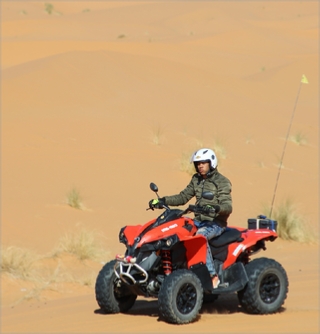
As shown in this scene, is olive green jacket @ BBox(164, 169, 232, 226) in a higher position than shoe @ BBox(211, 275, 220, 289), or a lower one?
higher

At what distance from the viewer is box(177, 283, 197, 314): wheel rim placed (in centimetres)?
824

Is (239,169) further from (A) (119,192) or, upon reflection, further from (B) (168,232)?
(B) (168,232)

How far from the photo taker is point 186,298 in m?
8.31

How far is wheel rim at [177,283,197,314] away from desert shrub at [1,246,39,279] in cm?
387

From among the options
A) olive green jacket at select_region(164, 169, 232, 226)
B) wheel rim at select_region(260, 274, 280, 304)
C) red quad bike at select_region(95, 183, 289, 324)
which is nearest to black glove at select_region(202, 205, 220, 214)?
red quad bike at select_region(95, 183, 289, 324)

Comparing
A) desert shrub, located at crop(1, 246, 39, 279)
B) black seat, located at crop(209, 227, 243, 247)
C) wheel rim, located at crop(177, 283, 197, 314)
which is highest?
black seat, located at crop(209, 227, 243, 247)

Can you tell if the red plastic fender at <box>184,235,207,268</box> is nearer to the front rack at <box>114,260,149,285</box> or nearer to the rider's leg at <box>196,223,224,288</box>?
the rider's leg at <box>196,223,224,288</box>

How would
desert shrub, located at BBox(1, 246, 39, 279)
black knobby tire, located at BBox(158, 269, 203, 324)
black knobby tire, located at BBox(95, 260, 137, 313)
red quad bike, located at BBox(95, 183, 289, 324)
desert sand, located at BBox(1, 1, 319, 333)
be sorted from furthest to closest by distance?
desert shrub, located at BBox(1, 246, 39, 279) → desert sand, located at BBox(1, 1, 319, 333) → black knobby tire, located at BBox(95, 260, 137, 313) → red quad bike, located at BBox(95, 183, 289, 324) → black knobby tire, located at BBox(158, 269, 203, 324)

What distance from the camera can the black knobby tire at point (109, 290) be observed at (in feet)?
28.5

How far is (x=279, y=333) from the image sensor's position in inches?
310

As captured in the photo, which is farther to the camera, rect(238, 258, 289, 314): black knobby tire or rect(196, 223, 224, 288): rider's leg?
rect(238, 258, 289, 314): black knobby tire

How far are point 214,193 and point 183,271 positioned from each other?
981 millimetres

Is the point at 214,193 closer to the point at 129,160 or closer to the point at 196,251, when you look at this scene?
the point at 196,251

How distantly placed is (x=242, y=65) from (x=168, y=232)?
122 ft
